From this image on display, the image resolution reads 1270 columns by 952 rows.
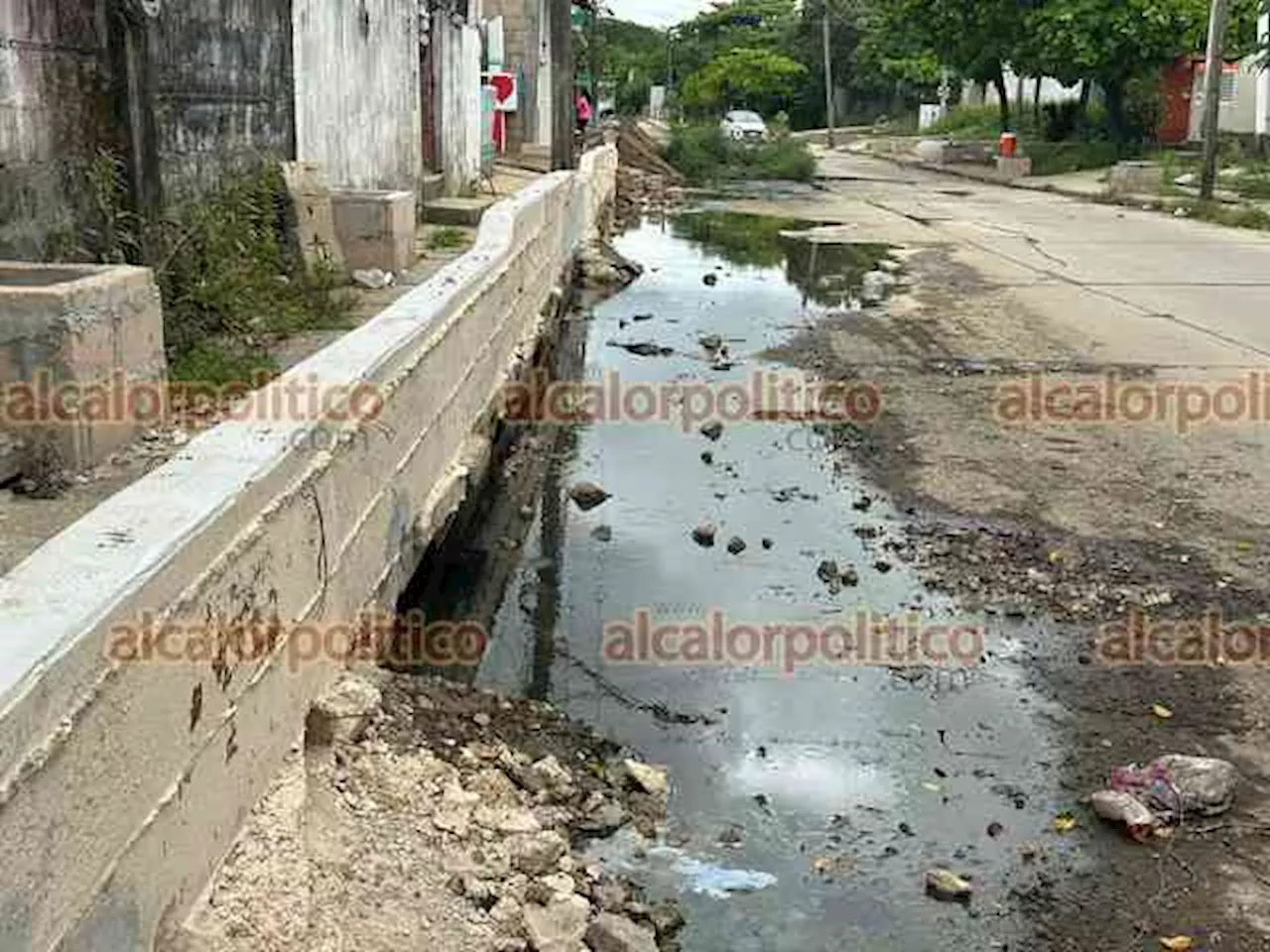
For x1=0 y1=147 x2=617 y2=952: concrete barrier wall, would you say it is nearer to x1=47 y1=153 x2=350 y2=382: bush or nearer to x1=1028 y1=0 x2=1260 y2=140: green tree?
x1=47 y1=153 x2=350 y2=382: bush

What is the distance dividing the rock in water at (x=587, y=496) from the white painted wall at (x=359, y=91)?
4134mm

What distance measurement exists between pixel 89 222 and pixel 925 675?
171 inches

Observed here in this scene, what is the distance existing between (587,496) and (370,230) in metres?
3.34

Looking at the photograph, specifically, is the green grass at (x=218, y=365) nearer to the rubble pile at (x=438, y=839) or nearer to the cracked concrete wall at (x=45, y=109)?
the cracked concrete wall at (x=45, y=109)

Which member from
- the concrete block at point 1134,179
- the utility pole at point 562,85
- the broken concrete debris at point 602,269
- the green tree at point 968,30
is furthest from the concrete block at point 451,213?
the green tree at point 968,30

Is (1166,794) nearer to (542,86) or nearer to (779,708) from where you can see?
(779,708)

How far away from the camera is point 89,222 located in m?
7.18

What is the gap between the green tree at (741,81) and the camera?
243ft

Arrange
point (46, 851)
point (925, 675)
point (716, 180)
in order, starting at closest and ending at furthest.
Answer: point (46, 851)
point (925, 675)
point (716, 180)

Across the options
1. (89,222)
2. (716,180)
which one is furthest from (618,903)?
(716,180)

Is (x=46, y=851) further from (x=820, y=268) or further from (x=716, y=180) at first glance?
(x=716, y=180)

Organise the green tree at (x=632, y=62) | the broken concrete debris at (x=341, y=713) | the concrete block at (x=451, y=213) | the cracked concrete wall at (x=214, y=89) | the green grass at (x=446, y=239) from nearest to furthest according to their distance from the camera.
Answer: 1. the broken concrete debris at (x=341, y=713)
2. the cracked concrete wall at (x=214, y=89)
3. the green grass at (x=446, y=239)
4. the concrete block at (x=451, y=213)
5. the green tree at (x=632, y=62)

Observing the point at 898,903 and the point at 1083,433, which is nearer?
the point at 898,903

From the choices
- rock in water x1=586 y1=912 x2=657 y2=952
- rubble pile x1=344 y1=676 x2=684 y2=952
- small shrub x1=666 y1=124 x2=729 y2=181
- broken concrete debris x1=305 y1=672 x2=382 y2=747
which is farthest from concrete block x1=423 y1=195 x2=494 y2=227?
small shrub x1=666 y1=124 x2=729 y2=181
